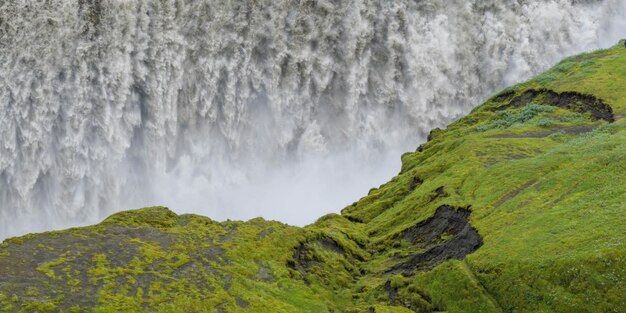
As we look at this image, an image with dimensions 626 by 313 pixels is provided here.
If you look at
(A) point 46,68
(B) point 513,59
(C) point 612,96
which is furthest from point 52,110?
(B) point 513,59

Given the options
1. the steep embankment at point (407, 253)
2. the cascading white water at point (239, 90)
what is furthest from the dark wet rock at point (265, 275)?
the cascading white water at point (239, 90)

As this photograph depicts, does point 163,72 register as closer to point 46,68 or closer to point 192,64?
point 192,64

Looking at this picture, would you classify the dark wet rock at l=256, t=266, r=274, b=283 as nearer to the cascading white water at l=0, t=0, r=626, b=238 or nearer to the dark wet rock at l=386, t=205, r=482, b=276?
the dark wet rock at l=386, t=205, r=482, b=276

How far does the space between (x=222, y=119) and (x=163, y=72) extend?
28.1 ft

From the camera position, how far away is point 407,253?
34.0 metres

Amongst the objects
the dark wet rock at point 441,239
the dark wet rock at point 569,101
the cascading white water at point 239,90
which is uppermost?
the cascading white water at point 239,90

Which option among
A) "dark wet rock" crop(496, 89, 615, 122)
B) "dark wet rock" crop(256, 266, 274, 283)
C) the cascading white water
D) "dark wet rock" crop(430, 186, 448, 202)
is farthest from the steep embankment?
the cascading white water

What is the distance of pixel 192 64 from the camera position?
72.8 meters

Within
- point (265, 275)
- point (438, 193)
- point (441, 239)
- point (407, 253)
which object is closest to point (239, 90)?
point (438, 193)

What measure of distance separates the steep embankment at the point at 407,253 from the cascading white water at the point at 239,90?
32.3 metres

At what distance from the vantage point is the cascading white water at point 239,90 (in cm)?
6519


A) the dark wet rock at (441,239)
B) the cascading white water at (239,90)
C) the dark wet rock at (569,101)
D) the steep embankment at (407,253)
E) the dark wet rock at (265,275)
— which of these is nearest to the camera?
the steep embankment at (407,253)

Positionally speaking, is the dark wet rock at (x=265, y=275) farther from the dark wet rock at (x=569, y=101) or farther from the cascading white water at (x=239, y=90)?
the cascading white water at (x=239, y=90)

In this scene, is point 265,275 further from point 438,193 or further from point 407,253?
point 438,193
